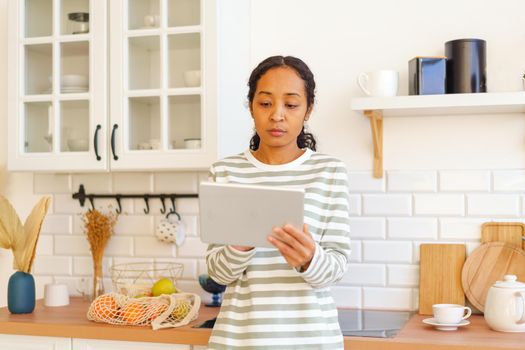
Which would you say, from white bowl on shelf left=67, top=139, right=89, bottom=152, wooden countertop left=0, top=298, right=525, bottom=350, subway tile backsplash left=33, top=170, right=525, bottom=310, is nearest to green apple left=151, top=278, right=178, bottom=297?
wooden countertop left=0, top=298, right=525, bottom=350

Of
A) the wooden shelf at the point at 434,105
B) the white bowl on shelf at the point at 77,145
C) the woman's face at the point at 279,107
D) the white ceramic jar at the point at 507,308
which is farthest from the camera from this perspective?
the white bowl on shelf at the point at 77,145

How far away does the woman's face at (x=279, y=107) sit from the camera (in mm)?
2025

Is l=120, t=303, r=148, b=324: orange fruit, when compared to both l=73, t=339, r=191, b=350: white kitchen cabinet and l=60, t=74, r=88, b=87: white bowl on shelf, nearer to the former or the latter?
l=73, t=339, r=191, b=350: white kitchen cabinet

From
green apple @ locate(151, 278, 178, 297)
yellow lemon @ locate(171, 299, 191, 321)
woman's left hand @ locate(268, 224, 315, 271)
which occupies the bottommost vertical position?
yellow lemon @ locate(171, 299, 191, 321)

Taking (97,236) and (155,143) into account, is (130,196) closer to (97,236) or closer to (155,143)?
(97,236)

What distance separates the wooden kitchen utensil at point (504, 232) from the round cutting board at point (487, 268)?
2cm

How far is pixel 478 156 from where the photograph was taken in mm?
2715

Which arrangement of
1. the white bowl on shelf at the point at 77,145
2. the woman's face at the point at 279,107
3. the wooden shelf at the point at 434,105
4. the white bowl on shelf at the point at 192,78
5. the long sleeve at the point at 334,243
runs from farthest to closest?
the white bowl on shelf at the point at 77,145 → the white bowl on shelf at the point at 192,78 → the wooden shelf at the point at 434,105 → the woman's face at the point at 279,107 → the long sleeve at the point at 334,243

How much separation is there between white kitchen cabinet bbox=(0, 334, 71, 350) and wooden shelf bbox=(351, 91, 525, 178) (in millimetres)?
1240

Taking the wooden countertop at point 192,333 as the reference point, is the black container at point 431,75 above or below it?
above

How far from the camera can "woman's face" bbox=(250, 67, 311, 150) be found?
79.7 inches

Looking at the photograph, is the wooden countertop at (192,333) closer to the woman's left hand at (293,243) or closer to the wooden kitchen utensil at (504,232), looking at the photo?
the wooden kitchen utensil at (504,232)

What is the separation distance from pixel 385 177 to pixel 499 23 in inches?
26.1

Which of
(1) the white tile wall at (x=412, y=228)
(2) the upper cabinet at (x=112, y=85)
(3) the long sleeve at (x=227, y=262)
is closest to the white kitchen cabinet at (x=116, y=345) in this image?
(3) the long sleeve at (x=227, y=262)
